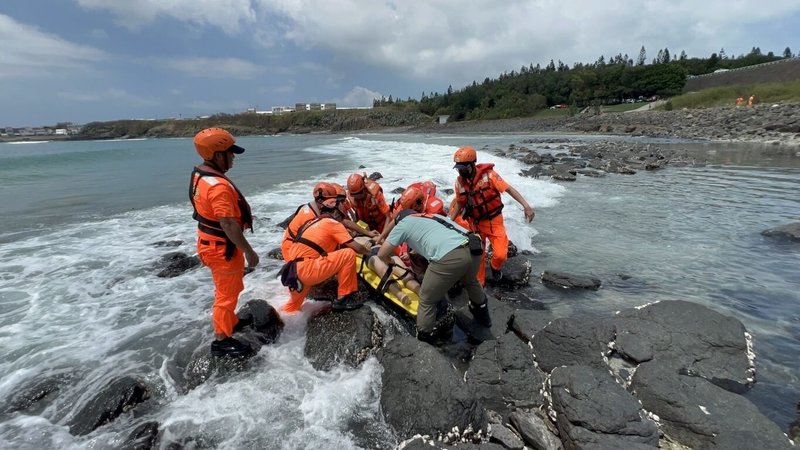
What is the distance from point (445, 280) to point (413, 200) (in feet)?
4.45

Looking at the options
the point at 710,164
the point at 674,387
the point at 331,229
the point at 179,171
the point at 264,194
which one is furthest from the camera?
the point at 179,171

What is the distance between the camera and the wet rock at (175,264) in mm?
8289

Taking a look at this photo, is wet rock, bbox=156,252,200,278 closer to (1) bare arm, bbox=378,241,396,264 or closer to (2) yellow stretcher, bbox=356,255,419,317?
(2) yellow stretcher, bbox=356,255,419,317

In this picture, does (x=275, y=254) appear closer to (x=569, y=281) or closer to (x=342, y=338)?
(x=342, y=338)

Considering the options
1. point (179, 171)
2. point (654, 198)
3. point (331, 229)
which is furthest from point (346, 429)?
point (179, 171)

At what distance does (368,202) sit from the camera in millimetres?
7887

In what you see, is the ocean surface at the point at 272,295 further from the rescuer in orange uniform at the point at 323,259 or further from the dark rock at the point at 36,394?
the rescuer in orange uniform at the point at 323,259

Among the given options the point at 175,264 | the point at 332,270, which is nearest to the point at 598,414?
the point at 332,270

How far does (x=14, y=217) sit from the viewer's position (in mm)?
14250

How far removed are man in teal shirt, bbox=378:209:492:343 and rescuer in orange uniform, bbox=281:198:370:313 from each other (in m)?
0.61

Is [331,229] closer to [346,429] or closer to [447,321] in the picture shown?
[447,321]

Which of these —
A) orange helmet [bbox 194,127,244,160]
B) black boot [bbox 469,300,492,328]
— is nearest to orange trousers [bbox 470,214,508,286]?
black boot [bbox 469,300,492,328]

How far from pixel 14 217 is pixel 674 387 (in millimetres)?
19768

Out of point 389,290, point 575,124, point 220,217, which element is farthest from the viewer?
point 575,124
